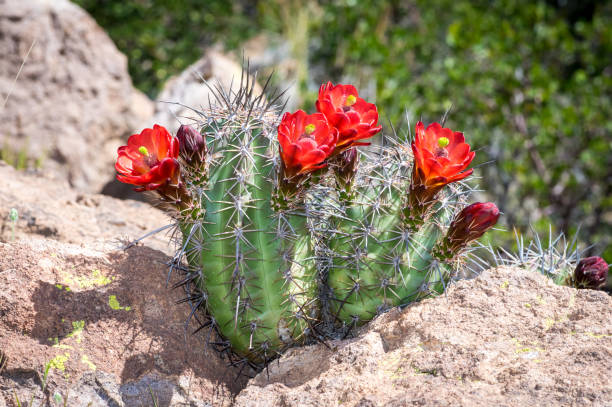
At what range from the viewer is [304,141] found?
2088 mm

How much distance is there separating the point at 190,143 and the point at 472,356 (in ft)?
4.12

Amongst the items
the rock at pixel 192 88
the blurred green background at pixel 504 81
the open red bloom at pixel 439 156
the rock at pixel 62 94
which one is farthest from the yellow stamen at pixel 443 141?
the rock at pixel 62 94

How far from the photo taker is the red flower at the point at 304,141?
2080 millimetres

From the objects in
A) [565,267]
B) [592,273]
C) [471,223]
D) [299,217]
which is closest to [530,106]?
[565,267]

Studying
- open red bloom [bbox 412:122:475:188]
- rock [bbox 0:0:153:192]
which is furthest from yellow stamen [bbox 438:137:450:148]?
rock [bbox 0:0:153:192]

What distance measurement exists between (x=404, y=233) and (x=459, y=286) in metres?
0.33

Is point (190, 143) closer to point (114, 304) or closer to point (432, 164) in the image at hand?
point (114, 304)

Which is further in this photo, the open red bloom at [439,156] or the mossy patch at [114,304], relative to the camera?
the mossy patch at [114,304]

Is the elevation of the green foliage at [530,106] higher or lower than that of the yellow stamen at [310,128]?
lower

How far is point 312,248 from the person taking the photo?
7.84 feet

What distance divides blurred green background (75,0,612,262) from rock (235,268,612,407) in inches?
113

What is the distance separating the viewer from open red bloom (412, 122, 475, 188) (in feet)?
7.18

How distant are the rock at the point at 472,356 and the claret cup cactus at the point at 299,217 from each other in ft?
0.47

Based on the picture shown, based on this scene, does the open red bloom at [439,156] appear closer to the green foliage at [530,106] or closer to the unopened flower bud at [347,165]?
the unopened flower bud at [347,165]
